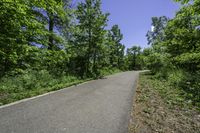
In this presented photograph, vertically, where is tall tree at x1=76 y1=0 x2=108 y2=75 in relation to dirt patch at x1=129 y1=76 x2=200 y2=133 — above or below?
above

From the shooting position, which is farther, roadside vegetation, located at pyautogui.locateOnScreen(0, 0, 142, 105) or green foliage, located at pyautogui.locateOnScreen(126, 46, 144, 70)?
green foliage, located at pyautogui.locateOnScreen(126, 46, 144, 70)

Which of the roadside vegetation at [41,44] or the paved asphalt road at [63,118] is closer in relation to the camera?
the paved asphalt road at [63,118]

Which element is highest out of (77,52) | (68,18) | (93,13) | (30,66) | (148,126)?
(93,13)

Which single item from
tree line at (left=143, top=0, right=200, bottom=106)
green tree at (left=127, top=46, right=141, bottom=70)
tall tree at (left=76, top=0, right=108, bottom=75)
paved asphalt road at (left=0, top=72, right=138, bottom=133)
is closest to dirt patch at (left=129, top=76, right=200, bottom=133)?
paved asphalt road at (left=0, top=72, right=138, bottom=133)

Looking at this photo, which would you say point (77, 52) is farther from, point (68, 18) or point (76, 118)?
point (76, 118)

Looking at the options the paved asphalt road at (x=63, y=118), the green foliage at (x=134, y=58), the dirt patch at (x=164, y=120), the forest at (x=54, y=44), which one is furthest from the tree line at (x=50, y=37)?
the green foliage at (x=134, y=58)

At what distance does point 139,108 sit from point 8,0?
565cm

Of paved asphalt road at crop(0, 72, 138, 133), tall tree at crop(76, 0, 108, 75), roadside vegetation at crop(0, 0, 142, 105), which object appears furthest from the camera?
tall tree at crop(76, 0, 108, 75)

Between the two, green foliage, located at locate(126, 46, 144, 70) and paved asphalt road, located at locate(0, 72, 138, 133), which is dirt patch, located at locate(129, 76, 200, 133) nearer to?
paved asphalt road, located at locate(0, 72, 138, 133)

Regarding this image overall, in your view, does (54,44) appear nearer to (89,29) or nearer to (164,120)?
(89,29)

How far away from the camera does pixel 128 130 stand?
13.9 ft

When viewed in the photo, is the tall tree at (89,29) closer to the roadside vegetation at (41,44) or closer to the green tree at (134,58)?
the roadside vegetation at (41,44)

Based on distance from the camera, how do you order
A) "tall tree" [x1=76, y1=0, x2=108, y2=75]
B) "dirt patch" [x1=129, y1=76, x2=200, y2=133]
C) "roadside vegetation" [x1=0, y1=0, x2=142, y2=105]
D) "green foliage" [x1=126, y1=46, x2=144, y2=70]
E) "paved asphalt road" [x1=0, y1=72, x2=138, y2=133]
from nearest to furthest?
"paved asphalt road" [x1=0, y1=72, x2=138, y2=133] < "dirt patch" [x1=129, y1=76, x2=200, y2=133] < "roadside vegetation" [x1=0, y1=0, x2=142, y2=105] < "tall tree" [x1=76, y1=0, x2=108, y2=75] < "green foliage" [x1=126, y1=46, x2=144, y2=70]

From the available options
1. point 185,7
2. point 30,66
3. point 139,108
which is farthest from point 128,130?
point 30,66
